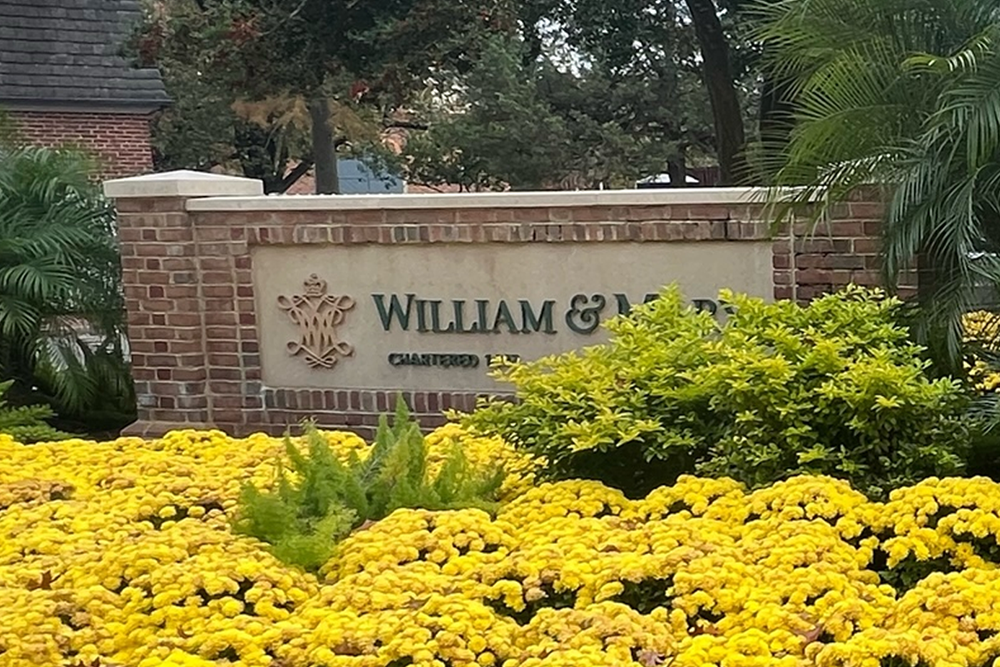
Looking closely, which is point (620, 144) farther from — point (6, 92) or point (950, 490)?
point (950, 490)

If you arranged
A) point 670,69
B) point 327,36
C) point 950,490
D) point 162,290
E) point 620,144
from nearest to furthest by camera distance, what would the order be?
1. point 950,490
2. point 162,290
3. point 327,36
4. point 670,69
5. point 620,144

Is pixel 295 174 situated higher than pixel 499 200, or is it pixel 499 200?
pixel 295 174

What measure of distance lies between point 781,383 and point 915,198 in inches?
37.3

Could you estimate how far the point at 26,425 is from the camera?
24.9ft

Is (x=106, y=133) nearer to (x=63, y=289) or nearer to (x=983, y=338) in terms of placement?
(x=63, y=289)

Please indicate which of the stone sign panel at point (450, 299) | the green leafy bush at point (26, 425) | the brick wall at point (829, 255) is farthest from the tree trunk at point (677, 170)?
the green leafy bush at point (26, 425)

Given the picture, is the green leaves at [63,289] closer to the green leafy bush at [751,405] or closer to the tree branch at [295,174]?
the green leafy bush at [751,405]

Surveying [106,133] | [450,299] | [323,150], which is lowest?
[450,299]

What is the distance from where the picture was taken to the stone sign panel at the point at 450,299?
23.5ft

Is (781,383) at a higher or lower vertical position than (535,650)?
higher

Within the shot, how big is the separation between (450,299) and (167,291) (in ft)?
5.84

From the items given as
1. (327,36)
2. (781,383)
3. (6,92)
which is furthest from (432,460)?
(6,92)

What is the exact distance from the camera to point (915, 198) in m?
4.99

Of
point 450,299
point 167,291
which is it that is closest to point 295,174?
point 167,291
